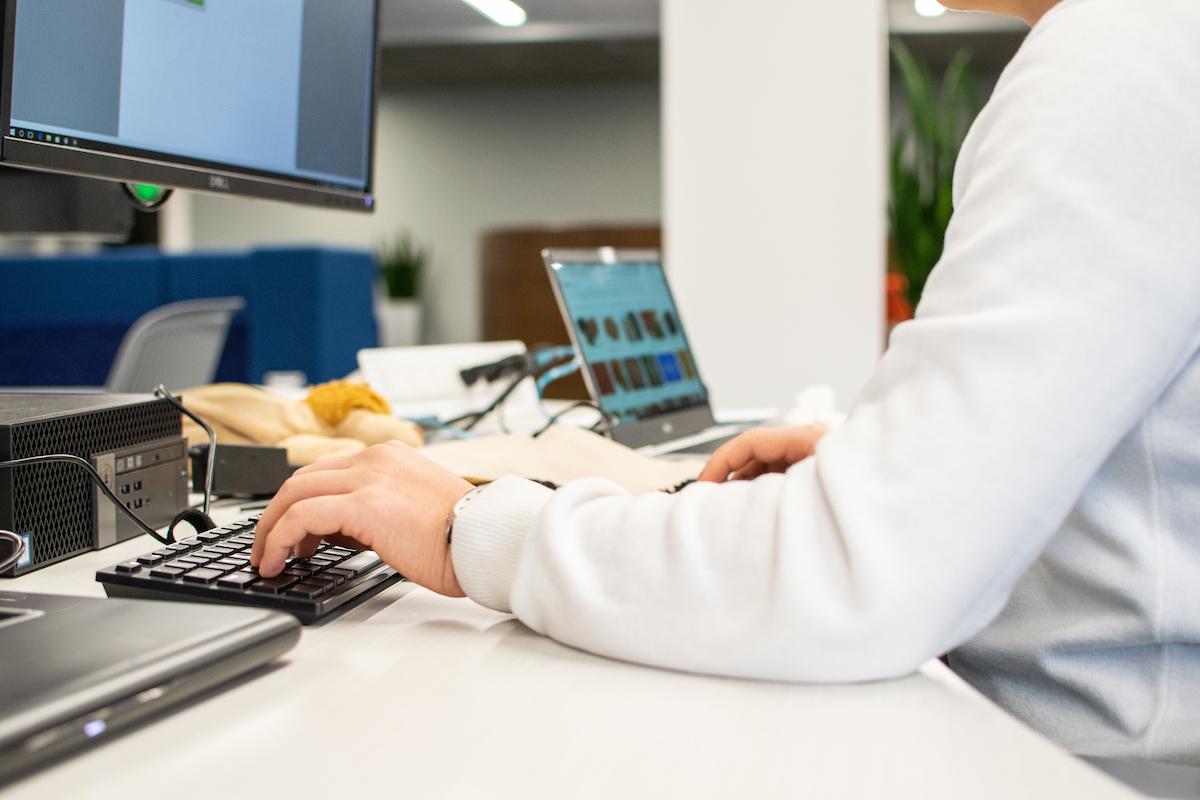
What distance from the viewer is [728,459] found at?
83 cm

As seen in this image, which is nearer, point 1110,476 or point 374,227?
point 1110,476

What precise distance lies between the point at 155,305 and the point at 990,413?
3477 millimetres

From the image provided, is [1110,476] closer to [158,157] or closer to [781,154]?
[158,157]

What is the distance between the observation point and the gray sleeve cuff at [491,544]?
1.88ft

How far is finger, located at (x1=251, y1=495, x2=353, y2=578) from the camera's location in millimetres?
584

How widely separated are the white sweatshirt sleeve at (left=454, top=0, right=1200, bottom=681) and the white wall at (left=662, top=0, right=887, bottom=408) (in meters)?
2.36

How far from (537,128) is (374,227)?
66.1 inches

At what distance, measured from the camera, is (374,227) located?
364 inches

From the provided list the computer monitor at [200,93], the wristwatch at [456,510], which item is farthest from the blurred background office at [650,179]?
the wristwatch at [456,510]

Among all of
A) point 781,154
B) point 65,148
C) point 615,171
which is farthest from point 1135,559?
point 615,171

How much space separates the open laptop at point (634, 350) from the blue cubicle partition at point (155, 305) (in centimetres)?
210

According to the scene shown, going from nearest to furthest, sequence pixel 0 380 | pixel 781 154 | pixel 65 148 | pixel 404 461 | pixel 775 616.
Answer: pixel 775 616, pixel 404 461, pixel 65 148, pixel 781 154, pixel 0 380

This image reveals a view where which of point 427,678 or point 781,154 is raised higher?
point 781,154

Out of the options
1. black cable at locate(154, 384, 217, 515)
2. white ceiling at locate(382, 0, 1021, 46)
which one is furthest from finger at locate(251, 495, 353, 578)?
white ceiling at locate(382, 0, 1021, 46)
